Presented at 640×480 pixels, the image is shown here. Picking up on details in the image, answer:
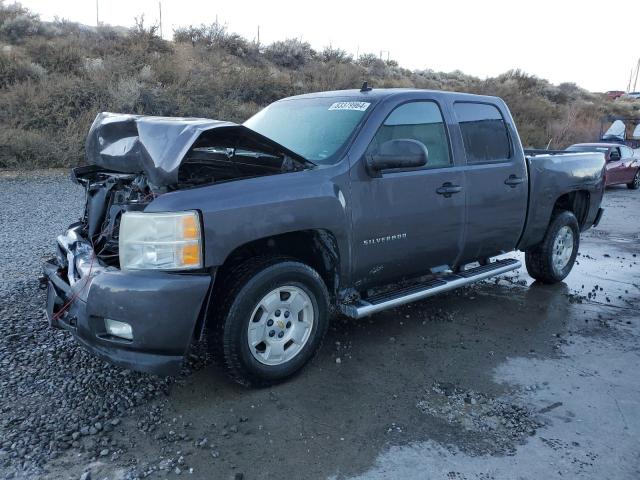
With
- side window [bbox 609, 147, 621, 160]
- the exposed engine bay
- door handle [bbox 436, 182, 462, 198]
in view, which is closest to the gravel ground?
the exposed engine bay

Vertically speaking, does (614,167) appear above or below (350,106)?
below

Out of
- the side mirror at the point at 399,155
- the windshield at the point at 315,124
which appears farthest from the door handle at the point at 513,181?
the windshield at the point at 315,124

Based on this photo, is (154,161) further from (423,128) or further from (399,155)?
(423,128)

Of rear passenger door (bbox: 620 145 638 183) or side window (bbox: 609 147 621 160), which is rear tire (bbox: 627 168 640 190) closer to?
rear passenger door (bbox: 620 145 638 183)

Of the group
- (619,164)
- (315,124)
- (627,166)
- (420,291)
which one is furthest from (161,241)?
(627,166)

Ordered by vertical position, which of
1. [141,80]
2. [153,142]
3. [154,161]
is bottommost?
[154,161]

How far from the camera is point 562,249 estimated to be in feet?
20.5

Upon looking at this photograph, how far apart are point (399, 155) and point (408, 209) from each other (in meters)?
0.54

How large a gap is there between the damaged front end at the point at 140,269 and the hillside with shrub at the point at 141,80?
10133mm

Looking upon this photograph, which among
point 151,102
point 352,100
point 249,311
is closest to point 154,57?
point 151,102

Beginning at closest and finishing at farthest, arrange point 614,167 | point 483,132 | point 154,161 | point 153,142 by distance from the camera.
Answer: point 154,161 < point 153,142 < point 483,132 < point 614,167

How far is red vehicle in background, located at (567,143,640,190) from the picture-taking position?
52.5 ft

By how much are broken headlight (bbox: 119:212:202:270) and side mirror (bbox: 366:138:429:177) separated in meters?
1.46

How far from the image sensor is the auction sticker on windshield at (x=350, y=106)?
14.0ft
